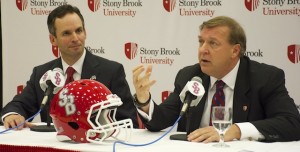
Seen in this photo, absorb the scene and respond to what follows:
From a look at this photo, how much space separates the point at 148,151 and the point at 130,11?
3338mm

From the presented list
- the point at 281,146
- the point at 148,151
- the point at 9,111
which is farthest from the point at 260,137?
the point at 9,111

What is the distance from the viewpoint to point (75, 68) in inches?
170

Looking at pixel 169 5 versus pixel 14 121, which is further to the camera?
pixel 169 5

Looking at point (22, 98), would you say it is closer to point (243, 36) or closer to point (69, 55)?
point (69, 55)

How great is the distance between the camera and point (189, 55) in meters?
5.56

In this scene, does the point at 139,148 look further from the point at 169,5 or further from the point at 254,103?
the point at 169,5

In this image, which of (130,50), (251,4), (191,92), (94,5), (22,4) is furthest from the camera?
(22,4)

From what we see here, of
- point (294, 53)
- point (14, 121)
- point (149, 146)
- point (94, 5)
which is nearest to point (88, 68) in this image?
point (14, 121)

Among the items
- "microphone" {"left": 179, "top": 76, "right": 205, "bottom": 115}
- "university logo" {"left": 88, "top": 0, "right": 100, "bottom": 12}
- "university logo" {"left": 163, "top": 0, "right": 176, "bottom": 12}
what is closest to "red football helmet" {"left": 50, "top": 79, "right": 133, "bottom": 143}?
"microphone" {"left": 179, "top": 76, "right": 205, "bottom": 115}

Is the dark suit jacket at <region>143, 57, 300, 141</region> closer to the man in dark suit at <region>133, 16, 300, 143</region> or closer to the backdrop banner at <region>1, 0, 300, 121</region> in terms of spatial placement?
the man in dark suit at <region>133, 16, 300, 143</region>

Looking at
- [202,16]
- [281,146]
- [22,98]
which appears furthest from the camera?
[202,16]

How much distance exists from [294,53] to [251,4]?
0.63m

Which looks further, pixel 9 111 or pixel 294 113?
pixel 9 111

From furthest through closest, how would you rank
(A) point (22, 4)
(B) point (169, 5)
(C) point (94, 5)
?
1. (A) point (22, 4)
2. (C) point (94, 5)
3. (B) point (169, 5)
